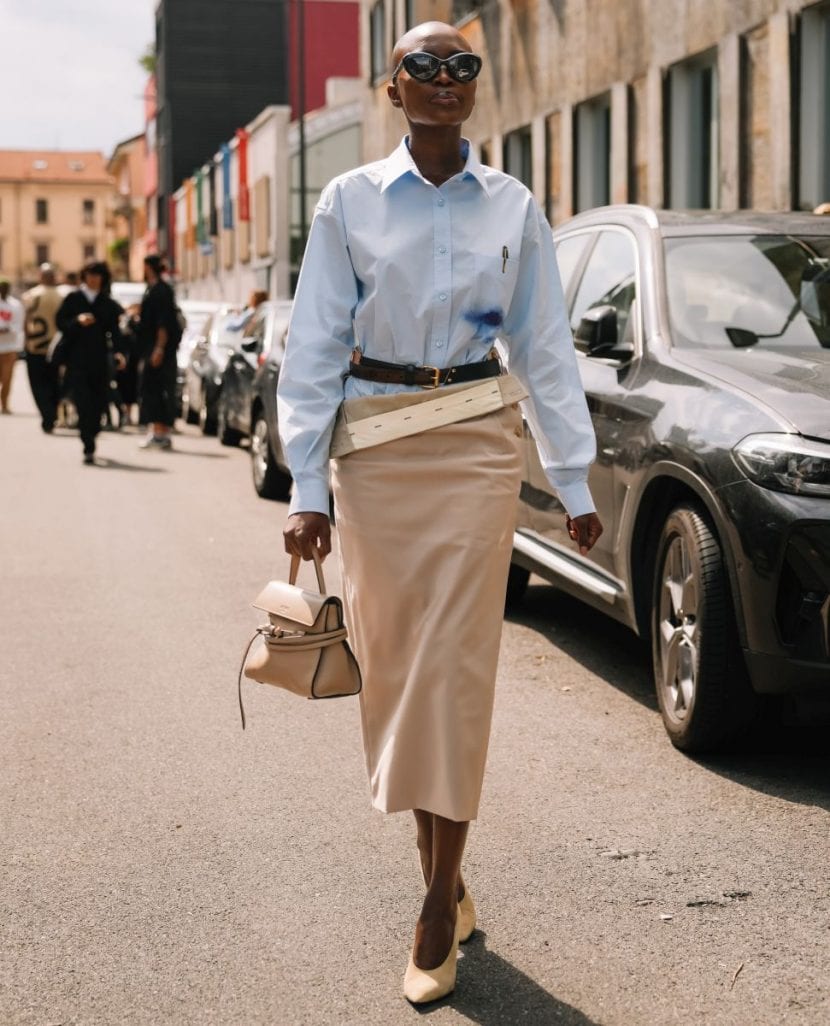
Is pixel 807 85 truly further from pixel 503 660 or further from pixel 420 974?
pixel 420 974

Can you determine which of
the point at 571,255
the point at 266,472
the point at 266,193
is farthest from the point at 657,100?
the point at 266,193

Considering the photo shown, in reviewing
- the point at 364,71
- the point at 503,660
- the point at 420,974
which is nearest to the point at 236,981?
the point at 420,974

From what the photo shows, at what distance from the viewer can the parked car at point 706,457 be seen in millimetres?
5223

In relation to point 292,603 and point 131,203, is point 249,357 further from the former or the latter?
point 131,203

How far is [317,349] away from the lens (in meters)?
3.88

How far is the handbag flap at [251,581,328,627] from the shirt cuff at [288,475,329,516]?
0.18 meters

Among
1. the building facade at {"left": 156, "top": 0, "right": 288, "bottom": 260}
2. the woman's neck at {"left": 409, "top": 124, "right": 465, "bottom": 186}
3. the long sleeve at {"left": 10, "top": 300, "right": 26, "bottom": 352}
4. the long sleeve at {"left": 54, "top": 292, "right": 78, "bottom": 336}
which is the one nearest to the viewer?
the woman's neck at {"left": 409, "top": 124, "right": 465, "bottom": 186}

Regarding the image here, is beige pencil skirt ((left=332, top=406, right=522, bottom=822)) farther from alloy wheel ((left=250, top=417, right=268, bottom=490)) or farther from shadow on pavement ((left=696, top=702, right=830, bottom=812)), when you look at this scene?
alloy wheel ((left=250, top=417, right=268, bottom=490))

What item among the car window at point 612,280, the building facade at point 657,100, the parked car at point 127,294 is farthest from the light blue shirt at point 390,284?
the parked car at point 127,294

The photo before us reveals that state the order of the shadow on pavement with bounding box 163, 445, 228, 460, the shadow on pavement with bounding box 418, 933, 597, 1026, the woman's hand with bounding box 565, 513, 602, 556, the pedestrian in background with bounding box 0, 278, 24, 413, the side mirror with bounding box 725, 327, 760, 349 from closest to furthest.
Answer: the shadow on pavement with bounding box 418, 933, 597, 1026
the woman's hand with bounding box 565, 513, 602, 556
the side mirror with bounding box 725, 327, 760, 349
the shadow on pavement with bounding box 163, 445, 228, 460
the pedestrian in background with bounding box 0, 278, 24, 413

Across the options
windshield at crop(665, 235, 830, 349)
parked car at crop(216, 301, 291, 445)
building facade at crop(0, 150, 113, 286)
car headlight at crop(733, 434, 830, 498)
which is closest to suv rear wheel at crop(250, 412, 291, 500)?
parked car at crop(216, 301, 291, 445)

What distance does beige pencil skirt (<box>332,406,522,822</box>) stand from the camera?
384 cm

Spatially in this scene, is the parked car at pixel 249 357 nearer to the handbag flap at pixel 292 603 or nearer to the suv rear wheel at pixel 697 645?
the suv rear wheel at pixel 697 645

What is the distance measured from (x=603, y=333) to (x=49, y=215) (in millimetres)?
149227
